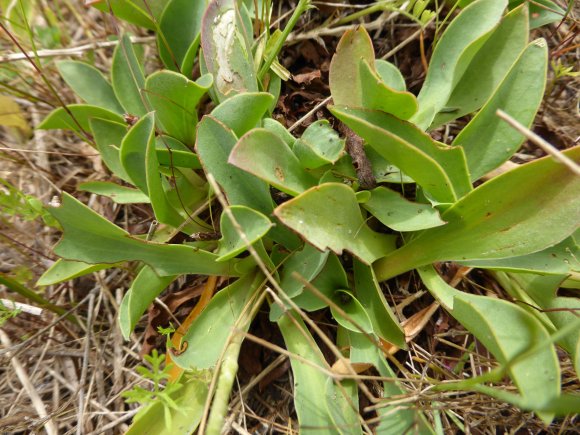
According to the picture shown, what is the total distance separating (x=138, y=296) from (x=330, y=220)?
1.64 feet

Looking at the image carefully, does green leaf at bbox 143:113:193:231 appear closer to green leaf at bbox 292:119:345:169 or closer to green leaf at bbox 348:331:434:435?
green leaf at bbox 292:119:345:169

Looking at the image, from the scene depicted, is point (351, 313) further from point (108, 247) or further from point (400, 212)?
point (108, 247)

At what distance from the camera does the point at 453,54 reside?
3.98 feet

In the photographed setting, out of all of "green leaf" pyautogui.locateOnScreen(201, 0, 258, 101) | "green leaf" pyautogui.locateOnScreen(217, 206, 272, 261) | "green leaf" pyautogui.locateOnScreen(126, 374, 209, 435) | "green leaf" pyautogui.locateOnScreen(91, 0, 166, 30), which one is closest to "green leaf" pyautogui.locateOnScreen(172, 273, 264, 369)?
"green leaf" pyautogui.locateOnScreen(126, 374, 209, 435)

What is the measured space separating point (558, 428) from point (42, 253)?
1.60 m

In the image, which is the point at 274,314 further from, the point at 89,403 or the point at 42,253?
the point at 42,253

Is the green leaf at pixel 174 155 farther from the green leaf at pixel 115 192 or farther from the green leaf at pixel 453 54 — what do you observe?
the green leaf at pixel 453 54

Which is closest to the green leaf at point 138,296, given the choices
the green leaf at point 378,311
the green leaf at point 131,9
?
the green leaf at point 378,311

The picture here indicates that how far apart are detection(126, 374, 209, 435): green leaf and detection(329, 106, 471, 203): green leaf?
0.68 metres

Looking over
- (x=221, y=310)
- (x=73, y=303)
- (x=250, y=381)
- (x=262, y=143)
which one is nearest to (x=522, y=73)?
(x=262, y=143)

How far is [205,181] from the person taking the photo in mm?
1398

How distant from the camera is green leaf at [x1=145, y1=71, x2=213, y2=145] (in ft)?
3.70

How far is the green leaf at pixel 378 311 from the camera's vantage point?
1115mm

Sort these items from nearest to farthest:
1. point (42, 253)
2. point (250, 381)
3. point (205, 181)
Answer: point (250, 381), point (205, 181), point (42, 253)
